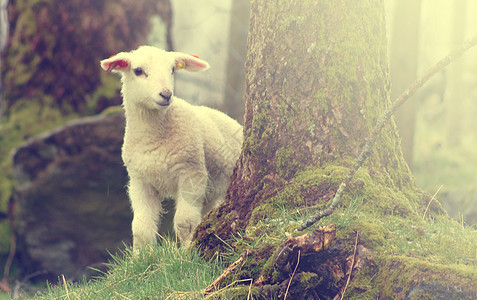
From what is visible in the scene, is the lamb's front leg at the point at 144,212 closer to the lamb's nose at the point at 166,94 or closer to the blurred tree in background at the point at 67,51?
the lamb's nose at the point at 166,94

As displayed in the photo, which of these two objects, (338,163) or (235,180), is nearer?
(338,163)

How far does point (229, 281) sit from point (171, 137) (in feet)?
5.98

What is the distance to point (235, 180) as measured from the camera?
3756mm

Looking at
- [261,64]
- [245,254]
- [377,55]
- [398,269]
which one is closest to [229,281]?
[245,254]

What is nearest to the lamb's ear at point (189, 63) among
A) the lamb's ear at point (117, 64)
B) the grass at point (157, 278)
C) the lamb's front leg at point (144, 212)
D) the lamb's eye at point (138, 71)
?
the lamb's eye at point (138, 71)

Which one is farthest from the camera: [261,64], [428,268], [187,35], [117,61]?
[187,35]

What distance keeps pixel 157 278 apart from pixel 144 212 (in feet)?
4.05

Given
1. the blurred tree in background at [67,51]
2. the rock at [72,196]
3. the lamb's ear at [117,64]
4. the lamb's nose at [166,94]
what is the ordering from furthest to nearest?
the blurred tree in background at [67,51] → the rock at [72,196] → the lamb's ear at [117,64] → the lamb's nose at [166,94]

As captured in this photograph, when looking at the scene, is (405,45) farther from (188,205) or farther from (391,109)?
(391,109)

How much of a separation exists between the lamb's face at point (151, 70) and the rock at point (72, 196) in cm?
238

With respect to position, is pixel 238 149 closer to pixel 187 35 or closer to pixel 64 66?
pixel 64 66

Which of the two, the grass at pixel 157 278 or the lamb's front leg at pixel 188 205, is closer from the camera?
the grass at pixel 157 278

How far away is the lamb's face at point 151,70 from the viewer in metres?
4.00

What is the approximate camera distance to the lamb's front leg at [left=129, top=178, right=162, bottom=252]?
442 cm
